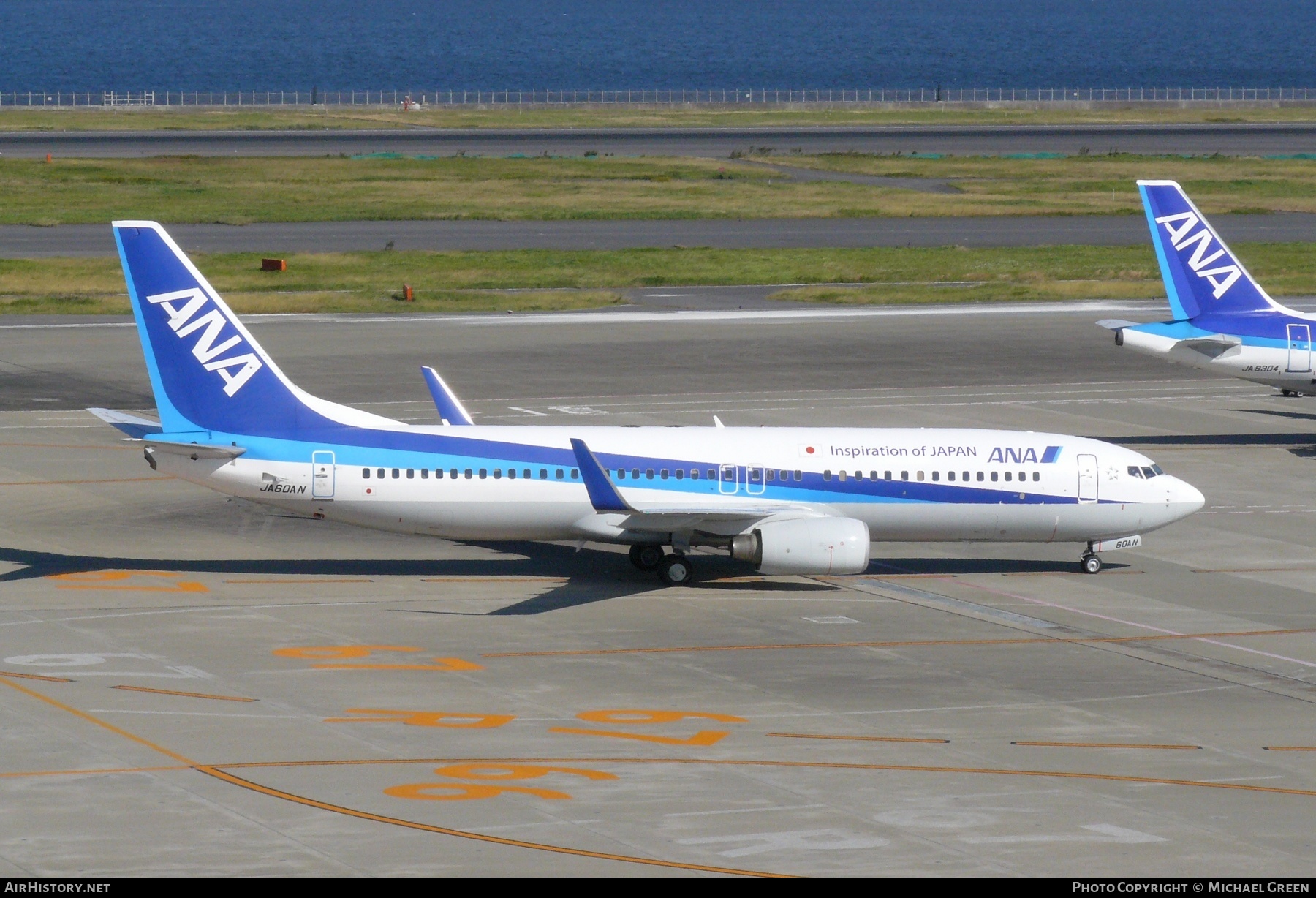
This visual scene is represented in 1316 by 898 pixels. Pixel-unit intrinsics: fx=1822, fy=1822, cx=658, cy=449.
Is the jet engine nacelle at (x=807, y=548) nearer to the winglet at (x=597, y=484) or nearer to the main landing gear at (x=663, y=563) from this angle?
the main landing gear at (x=663, y=563)

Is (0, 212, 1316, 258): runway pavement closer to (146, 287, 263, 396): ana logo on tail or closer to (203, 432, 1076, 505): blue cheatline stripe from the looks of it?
(146, 287, 263, 396): ana logo on tail

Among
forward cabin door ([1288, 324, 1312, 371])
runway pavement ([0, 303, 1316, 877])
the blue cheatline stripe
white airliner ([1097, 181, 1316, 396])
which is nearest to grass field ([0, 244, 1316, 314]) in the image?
runway pavement ([0, 303, 1316, 877])

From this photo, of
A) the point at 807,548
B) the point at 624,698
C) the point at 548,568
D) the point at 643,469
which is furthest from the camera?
the point at 548,568

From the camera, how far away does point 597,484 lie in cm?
4584

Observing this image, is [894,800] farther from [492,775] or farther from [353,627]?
[353,627]

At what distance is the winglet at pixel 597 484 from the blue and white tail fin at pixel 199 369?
7.29 metres

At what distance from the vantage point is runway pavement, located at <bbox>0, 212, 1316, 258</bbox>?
402 feet

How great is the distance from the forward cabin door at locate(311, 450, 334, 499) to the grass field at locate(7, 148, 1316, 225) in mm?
88800

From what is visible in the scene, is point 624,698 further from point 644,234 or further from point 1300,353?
point 644,234

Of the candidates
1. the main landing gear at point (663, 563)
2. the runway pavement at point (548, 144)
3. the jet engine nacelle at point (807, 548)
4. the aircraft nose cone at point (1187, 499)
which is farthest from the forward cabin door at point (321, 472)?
the runway pavement at point (548, 144)

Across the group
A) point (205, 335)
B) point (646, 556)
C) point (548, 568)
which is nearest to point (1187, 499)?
point (646, 556)

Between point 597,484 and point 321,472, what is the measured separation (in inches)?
294

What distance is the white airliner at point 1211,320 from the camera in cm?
6894

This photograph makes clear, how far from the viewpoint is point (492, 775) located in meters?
32.5
